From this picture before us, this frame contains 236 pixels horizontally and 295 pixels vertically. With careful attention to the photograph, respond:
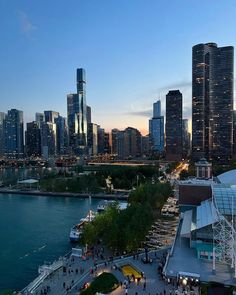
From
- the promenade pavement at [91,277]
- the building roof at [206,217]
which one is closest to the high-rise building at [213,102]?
the building roof at [206,217]

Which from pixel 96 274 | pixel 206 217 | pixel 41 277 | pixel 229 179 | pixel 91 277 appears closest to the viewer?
pixel 91 277

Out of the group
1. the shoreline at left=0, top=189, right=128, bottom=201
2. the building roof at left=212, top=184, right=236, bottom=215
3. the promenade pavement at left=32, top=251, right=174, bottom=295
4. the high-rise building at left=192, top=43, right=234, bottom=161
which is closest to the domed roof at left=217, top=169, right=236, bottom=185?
the building roof at left=212, top=184, right=236, bottom=215

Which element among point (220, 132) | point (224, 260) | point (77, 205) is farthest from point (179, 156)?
point (224, 260)

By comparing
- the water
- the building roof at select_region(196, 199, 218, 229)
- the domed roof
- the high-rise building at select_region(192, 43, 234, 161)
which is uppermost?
the high-rise building at select_region(192, 43, 234, 161)

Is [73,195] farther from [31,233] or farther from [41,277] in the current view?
[41,277]

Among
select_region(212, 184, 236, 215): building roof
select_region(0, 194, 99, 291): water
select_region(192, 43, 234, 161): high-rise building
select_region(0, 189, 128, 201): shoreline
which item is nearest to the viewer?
select_region(212, 184, 236, 215): building roof

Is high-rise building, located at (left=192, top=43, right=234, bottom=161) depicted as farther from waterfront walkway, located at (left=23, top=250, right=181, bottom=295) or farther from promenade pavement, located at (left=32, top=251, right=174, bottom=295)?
promenade pavement, located at (left=32, top=251, right=174, bottom=295)

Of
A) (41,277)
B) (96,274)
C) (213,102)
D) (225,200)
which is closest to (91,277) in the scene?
(96,274)
